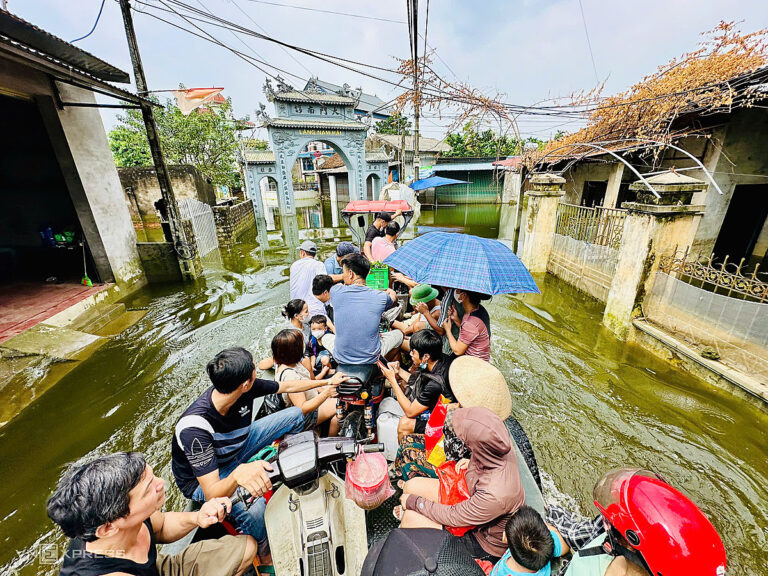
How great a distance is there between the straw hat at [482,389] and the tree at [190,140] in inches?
819

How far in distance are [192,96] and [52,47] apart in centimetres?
224

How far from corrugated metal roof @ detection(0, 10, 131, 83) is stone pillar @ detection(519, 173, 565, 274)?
887 centimetres

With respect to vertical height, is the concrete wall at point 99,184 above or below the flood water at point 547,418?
above

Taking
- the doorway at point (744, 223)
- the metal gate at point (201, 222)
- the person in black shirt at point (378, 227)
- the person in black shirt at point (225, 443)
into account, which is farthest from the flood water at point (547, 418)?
the metal gate at point (201, 222)

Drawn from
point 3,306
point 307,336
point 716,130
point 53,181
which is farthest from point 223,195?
point 716,130

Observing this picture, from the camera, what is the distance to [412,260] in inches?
127

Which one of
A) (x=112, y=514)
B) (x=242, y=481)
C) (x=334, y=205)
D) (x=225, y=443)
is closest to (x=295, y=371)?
(x=225, y=443)

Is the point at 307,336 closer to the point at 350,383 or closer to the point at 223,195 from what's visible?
the point at 350,383

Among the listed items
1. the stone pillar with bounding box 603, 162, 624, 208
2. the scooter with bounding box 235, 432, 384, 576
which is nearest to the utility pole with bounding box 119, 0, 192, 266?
the scooter with bounding box 235, 432, 384, 576

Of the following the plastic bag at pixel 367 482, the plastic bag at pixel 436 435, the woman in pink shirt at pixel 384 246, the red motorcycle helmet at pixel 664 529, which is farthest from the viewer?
the woman in pink shirt at pixel 384 246

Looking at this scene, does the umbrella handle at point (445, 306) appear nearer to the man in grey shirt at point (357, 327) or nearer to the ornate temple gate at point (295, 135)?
the man in grey shirt at point (357, 327)

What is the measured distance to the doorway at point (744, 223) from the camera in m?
6.77

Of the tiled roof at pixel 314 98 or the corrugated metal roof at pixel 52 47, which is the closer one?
the corrugated metal roof at pixel 52 47

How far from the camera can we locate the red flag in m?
6.42
